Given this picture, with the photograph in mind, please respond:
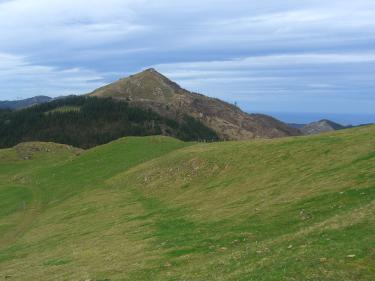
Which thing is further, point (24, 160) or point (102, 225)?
point (24, 160)

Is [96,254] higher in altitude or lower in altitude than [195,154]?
lower

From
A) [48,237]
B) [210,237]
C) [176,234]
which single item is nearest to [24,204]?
[48,237]

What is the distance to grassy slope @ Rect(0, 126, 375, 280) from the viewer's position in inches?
957

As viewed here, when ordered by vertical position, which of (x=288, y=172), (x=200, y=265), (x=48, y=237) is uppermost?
(x=288, y=172)

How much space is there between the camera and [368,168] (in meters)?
40.9

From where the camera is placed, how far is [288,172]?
51.3 meters

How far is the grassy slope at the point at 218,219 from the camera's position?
24.3m

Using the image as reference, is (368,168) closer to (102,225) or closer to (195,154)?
(102,225)

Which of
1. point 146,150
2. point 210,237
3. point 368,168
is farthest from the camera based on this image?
point 146,150

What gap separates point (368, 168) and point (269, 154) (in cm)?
2242

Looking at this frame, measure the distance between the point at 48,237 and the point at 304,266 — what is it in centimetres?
3815

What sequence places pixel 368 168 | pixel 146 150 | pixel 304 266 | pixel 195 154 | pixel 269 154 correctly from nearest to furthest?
pixel 304 266 → pixel 368 168 → pixel 269 154 → pixel 195 154 → pixel 146 150

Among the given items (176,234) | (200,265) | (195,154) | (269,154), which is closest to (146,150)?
(195,154)

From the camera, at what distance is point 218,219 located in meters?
40.0
